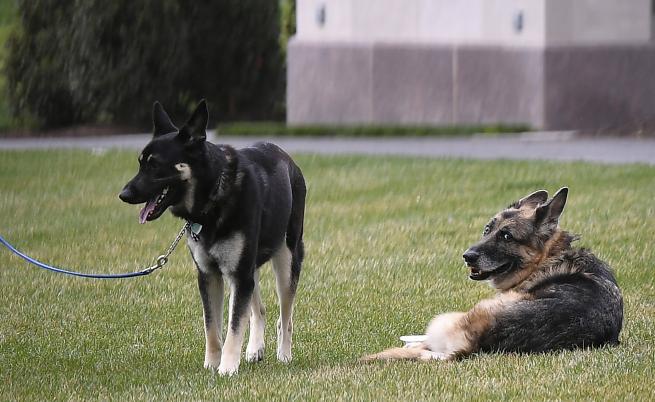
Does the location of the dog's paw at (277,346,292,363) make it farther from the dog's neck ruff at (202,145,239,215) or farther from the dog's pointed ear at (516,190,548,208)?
the dog's pointed ear at (516,190,548,208)

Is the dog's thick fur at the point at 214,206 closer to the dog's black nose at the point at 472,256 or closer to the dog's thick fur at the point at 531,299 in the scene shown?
the dog's thick fur at the point at 531,299

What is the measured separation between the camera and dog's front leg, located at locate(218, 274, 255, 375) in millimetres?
7586

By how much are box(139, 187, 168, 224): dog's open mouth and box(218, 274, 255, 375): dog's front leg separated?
0.55 metres

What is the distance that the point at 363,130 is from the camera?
69.9 ft

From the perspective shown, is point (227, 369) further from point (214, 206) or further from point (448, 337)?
point (448, 337)

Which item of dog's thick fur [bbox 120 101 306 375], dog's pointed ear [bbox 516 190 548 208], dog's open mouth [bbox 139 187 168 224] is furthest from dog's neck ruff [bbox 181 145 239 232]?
dog's pointed ear [bbox 516 190 548 208]

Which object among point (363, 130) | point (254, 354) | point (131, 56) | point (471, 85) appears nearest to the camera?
point (254, 354)

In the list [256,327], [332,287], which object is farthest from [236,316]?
[332,287]

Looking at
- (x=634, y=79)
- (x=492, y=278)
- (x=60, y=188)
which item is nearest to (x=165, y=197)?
(x=492, y=278)

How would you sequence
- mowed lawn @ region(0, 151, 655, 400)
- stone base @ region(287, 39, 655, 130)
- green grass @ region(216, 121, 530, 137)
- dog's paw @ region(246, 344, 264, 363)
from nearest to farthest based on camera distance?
mowed lawn @ region(0, 151, 655, 400) < dog's paw @ region(246, 344, 264, 363) < stone base @ region(287, 39, 655, 130) < green grass @ region(216, 121, 530, 137)

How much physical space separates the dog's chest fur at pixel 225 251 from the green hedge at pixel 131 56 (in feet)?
50.2

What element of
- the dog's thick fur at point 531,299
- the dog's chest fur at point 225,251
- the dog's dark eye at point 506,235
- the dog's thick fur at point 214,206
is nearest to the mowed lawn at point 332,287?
the dog's thick fur at point 531,299

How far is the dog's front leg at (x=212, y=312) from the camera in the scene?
25.4ft

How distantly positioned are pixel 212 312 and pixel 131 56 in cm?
1531
